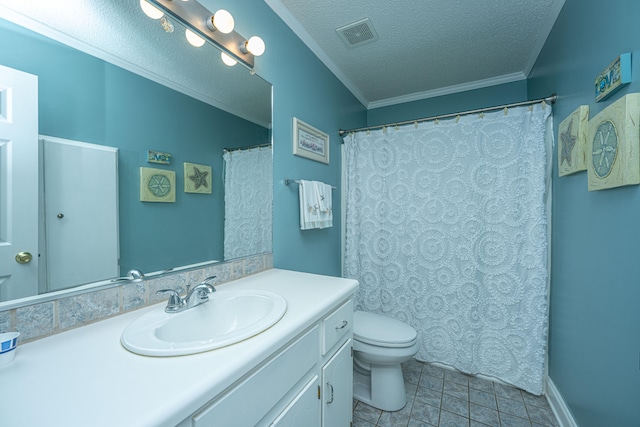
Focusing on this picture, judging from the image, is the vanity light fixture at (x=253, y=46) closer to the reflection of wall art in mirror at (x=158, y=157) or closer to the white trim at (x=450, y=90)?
the reflection of wall art in mirror at (x=158, y=157)

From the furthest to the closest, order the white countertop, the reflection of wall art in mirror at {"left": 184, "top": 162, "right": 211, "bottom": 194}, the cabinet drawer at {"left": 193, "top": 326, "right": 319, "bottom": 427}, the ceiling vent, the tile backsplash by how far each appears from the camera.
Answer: the ceiling vent, the reflection of wall art in mirror at {"left": 184, "top": 162, "right": 211, "bottom": 194}, the tile backsplash, the cabinet drawer at {"left": 193, "top": 326, "right": 319, "bottom": 427}, the white countertop

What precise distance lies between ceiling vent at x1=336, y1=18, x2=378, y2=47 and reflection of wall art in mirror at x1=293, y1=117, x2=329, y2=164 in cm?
63

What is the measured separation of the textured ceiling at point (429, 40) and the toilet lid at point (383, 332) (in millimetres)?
1900

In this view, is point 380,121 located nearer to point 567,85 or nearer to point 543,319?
point 567,85

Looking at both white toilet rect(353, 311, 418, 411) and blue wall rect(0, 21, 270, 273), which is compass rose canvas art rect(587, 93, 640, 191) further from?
blue wall rect(0, 21, 270, 273)

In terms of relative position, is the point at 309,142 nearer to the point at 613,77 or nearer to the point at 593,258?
the point at 613,77

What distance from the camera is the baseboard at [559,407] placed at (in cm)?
134

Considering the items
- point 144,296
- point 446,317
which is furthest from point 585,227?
point 144,296

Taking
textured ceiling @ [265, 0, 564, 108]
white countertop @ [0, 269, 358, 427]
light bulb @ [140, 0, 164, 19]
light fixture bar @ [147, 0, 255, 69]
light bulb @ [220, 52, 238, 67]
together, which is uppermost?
textured ceiling @ [265, 0, 564, 108]

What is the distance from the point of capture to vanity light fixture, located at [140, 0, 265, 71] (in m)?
0.99

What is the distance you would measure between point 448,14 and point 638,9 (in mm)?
949

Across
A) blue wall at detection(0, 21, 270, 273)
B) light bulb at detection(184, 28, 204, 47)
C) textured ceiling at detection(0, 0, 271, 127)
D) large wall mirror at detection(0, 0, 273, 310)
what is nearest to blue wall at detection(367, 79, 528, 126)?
textured ceiling at detection(0, 0, 271, 127)

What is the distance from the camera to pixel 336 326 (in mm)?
1077

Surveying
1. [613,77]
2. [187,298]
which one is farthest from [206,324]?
[613,77]
